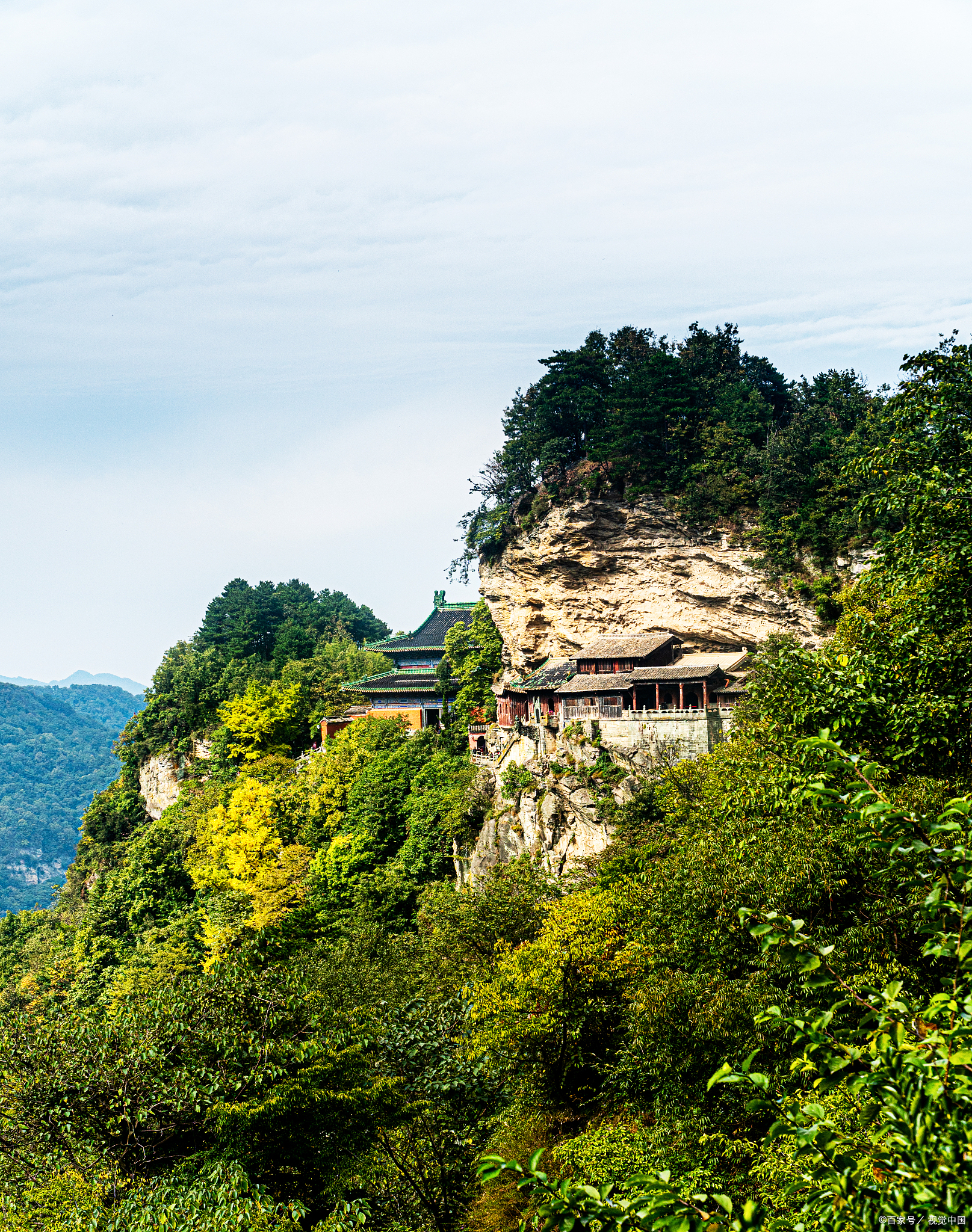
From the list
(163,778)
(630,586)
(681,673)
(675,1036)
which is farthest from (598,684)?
(163,778)

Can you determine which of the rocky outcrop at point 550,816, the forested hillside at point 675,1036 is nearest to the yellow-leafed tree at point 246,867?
the rocky outcrop at point 550,816

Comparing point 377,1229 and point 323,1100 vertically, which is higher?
point 323,1100

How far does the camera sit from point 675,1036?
38.1 feet

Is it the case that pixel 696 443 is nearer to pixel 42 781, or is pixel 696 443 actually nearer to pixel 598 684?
pixel 598 684

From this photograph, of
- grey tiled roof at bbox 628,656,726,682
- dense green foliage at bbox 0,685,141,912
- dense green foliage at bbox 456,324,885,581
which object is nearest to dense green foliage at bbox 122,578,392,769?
dense green foliage at bbox 456,324,885,581

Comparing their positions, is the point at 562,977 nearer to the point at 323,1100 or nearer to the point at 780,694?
the point at 323,1100

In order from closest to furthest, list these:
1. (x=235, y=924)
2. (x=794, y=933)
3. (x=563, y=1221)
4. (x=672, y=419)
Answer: (x=563, y=1221) < (x=794, y=933) < (x=235, y=924) < (x=672, y=419)

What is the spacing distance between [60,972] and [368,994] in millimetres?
22460

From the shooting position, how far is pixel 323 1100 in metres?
11.9

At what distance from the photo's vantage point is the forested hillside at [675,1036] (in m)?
4.00

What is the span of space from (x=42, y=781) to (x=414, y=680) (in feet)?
454

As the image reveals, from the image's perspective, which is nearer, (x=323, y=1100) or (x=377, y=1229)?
(x=377, y=1229)

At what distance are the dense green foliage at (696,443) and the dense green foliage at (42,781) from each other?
11128cm

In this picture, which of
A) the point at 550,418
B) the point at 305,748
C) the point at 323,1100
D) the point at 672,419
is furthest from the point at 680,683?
the point at 305,748
